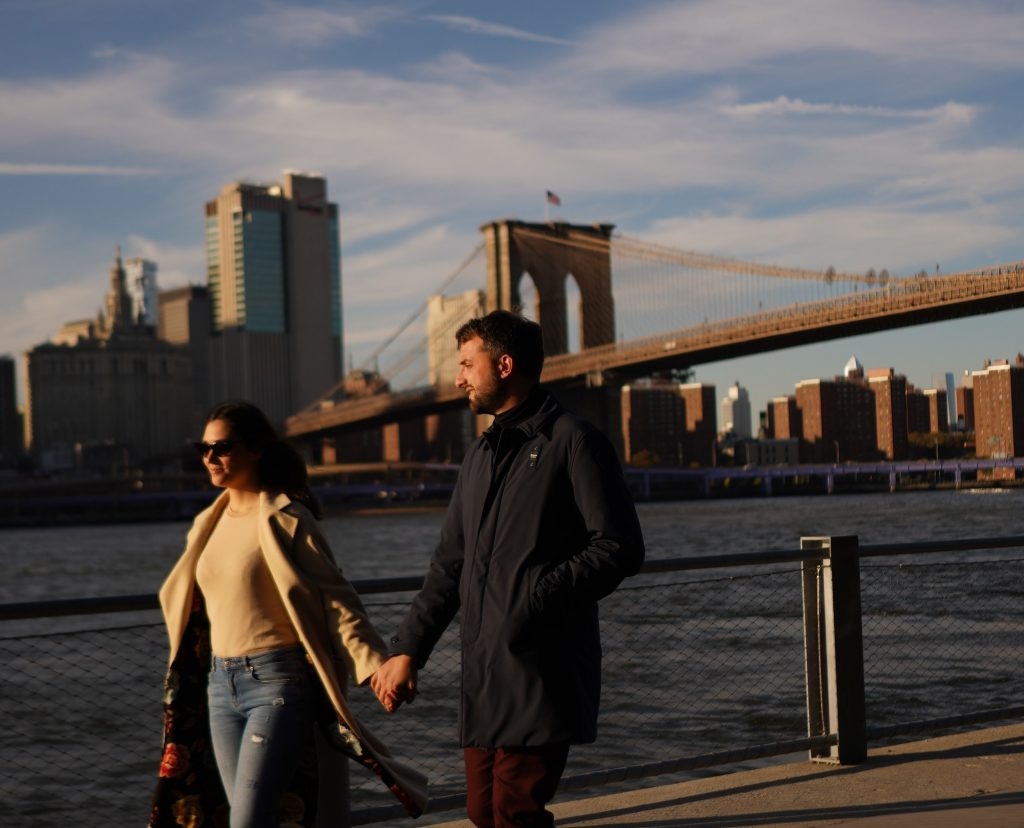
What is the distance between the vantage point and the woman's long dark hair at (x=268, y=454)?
2920mm

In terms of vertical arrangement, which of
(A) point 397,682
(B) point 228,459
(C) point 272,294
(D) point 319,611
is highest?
(C) point 272,294

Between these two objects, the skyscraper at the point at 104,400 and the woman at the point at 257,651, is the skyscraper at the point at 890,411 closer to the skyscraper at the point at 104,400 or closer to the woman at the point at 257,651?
the woman at the point at 257,651

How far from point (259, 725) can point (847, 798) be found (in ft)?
6.33

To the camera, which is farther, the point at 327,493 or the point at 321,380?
the point at 321,380

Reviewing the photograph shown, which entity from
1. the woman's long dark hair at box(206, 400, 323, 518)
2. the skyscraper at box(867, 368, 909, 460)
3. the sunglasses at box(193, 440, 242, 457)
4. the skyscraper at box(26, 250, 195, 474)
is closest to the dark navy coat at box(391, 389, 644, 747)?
the woman's long dark hair at box(206, 400, 323, 518)

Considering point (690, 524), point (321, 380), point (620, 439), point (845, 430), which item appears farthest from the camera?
point (321, 380)

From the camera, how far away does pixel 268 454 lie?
2.95m

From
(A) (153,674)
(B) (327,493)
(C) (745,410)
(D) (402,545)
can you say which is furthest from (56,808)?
(B) (327,493)

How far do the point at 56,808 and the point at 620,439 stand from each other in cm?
4466

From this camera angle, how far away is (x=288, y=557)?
2820mm

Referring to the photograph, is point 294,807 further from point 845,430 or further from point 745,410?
point 745,410

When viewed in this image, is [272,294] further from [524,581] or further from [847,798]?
[524,581]

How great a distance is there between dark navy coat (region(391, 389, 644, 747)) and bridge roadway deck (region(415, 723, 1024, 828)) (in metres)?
1.34

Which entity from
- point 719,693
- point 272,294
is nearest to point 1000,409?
point 719,693
